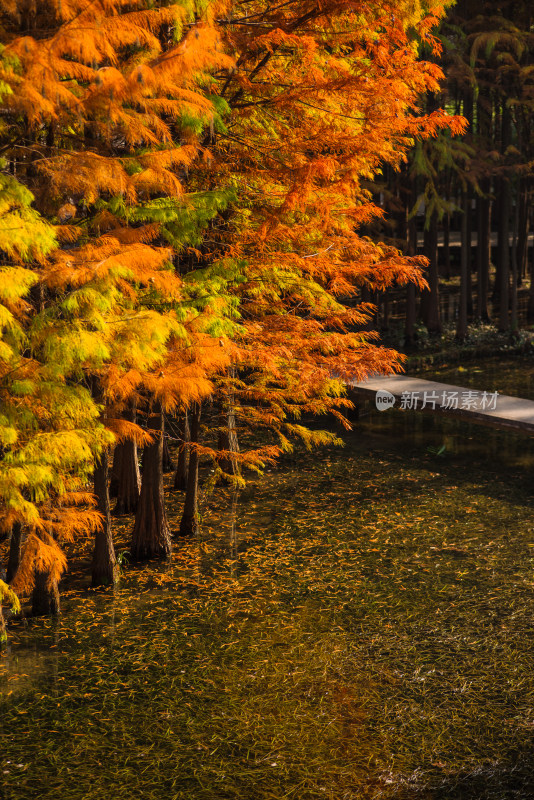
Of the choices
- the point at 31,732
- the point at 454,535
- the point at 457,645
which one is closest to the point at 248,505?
the point at 454,535

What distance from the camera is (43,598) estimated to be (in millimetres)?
9570

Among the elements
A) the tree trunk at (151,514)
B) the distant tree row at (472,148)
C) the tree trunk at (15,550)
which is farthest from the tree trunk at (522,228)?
the tree trunk at (15,550)

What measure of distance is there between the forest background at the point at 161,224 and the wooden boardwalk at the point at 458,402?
447 cm

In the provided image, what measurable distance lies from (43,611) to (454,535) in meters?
5.77

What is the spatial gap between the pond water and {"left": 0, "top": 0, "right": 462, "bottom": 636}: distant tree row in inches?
41.0

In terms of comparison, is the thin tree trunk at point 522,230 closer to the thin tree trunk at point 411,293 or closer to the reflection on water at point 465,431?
the thin tree trunk at point 411,293

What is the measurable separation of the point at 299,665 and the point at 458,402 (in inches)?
356

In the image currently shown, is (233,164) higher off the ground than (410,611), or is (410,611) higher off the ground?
(233,164)

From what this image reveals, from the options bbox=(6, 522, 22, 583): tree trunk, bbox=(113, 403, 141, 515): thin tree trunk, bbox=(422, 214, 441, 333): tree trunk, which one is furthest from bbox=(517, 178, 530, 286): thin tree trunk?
bbox=(6, 522, 22, 583): tree trunk

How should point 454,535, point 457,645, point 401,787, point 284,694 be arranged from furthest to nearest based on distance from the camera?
point 454,535
point 457,645
point 284,694
point 401,787

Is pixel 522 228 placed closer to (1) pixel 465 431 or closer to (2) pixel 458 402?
(1) pixel 465 431

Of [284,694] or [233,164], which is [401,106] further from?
[284,694]

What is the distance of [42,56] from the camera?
6484mm

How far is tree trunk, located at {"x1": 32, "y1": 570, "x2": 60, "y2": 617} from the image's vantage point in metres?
9.51
